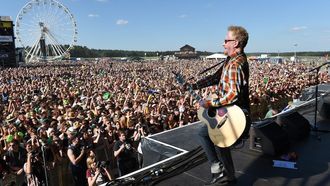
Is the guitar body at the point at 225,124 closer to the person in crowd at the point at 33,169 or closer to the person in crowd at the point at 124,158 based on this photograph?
the person in crowd at the point at 124,158

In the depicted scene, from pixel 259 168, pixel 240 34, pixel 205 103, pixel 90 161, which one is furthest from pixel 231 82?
pixel 90 161

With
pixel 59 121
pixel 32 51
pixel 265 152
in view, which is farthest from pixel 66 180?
pixel 32 51

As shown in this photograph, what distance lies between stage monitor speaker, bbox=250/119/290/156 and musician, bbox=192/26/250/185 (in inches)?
34.5

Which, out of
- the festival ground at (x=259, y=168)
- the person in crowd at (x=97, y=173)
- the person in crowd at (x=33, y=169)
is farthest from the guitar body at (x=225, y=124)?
the person in crowd at (x=33, y=169)

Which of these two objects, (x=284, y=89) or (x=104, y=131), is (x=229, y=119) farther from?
(x=284, y=89)

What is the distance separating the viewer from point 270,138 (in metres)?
3.60

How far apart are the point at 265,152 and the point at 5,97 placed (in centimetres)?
1446

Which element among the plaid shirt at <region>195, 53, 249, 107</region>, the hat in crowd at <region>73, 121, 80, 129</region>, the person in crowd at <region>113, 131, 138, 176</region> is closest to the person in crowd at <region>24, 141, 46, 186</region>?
the hat in crowd at <region>73, 121, 80, 129</region>

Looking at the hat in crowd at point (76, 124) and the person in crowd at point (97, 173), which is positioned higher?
the hat in crowd at point (76, 124)

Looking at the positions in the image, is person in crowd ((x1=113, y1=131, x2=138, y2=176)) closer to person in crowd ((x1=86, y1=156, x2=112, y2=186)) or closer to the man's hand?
person in crowd ((x1=86, y1=156, x2=112, y2=186))

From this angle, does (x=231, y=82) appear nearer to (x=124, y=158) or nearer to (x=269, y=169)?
(x=269, y=169)

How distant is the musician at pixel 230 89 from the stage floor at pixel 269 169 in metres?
0.26

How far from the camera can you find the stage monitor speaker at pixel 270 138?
3607 millimetres

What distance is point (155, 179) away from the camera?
3.17m
